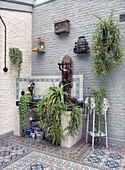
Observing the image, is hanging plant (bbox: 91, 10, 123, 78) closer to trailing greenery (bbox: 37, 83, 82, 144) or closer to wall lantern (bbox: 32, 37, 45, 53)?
trailing greenery (bbox: 37, 83, 82, 144)

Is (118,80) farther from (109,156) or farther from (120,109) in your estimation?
(109,156)

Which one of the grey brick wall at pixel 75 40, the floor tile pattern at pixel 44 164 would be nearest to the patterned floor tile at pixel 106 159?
the floor tile pattern at pixel 44 164

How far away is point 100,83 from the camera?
3279mm

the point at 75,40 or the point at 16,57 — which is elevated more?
the point at 75,40

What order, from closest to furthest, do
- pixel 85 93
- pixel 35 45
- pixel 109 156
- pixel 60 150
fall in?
pixel 109 156
pixel 60 150
pixel 85 93
pixel 35 45

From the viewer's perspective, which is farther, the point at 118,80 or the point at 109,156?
the point at 118,80

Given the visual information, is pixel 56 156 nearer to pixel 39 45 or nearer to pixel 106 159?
pixel 106 159

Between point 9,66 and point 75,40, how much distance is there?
1.66m

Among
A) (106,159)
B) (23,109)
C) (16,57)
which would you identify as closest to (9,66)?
(16,57)

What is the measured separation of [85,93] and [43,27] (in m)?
2.04

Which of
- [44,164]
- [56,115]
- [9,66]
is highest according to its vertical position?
[9,66]

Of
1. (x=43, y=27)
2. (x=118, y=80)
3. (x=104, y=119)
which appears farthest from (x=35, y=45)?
(x=104, y=119)

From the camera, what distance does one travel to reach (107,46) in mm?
2906

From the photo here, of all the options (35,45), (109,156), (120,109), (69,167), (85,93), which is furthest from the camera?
(35,45)
